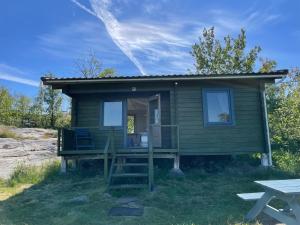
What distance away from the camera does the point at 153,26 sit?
46.3ft

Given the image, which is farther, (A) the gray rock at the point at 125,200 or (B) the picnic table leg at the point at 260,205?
(A) the gray rock at the point at 125,200

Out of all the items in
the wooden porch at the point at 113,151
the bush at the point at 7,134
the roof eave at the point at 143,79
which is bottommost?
the wooden porch at the point at 113,151

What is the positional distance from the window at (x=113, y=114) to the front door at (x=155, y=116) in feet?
3.58

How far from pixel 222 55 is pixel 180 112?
14.9 metres

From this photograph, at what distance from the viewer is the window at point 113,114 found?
34.0 ft

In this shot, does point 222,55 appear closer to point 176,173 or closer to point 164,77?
point 164,77

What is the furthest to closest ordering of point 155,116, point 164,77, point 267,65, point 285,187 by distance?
1. point 267,65
2. point 155,116
3. point 164,77
4. point 285,187

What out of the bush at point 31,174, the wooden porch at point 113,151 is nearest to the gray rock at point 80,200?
the wooden porch at point 113,151

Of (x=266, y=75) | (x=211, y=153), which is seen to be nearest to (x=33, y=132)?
(x=211, y=153)

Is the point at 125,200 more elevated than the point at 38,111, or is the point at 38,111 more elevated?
the point at 38,111

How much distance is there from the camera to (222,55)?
76.2 ft

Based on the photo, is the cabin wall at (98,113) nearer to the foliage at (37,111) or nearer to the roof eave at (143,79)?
the roof eave at (143,79)

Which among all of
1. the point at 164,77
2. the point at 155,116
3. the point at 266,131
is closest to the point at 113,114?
the point at 155,116

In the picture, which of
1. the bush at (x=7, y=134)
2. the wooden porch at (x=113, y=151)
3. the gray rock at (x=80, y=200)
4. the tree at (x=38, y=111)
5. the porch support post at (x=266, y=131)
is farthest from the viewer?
the tree at (x=38, y=111)
